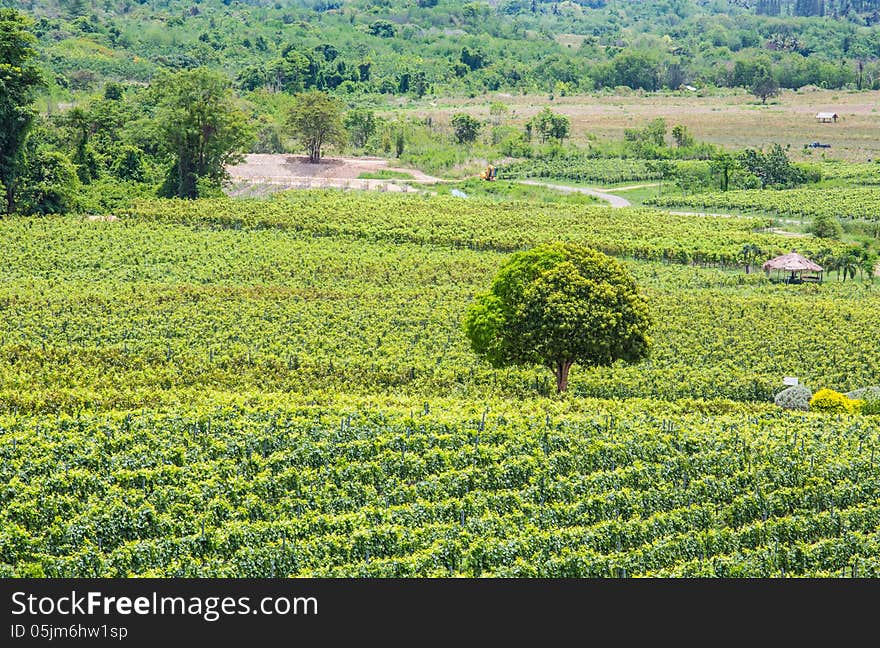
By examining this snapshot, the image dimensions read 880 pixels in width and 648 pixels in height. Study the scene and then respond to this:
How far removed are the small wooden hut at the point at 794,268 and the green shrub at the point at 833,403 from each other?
23.1m

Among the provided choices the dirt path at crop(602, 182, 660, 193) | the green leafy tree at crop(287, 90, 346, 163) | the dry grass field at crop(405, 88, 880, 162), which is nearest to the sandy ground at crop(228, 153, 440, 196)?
the green leafy tree at crop(287, 90, 346, 163)

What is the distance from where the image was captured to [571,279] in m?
39.9

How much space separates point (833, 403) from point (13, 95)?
5500 centimetres

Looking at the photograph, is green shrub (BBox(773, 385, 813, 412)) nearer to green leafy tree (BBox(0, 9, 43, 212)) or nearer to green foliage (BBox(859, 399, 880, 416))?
green foliage (BBox(859, 399, 880, 416))

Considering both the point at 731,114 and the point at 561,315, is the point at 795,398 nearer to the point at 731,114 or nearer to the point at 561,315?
the point at 561,315

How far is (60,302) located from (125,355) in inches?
355


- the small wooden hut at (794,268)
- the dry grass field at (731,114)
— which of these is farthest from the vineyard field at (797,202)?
the dry grass field at (731,114)

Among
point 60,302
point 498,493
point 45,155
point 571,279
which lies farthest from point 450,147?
point 498,493

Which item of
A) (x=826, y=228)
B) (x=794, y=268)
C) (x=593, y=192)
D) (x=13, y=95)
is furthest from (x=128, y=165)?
(x=794, y=268)

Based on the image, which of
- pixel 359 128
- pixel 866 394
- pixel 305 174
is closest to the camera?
pixel 866 394

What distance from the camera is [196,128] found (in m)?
85.4

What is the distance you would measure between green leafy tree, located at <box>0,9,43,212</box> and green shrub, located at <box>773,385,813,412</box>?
51878mm

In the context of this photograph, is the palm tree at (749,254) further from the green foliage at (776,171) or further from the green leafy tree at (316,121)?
the green leafy tree at (316,121)

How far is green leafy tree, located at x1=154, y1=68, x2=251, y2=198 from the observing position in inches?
3351
